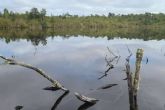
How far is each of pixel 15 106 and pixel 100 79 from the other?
9.98m

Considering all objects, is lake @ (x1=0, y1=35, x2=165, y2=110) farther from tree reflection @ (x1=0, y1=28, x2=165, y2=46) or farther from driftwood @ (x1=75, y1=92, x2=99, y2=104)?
tree reflection @ (x1=0, y1=28, x2=165, y2=46)

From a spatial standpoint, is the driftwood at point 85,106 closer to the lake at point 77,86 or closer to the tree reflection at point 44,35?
the lake at point 77,86

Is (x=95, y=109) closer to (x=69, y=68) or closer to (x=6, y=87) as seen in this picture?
(x=6, y=87)

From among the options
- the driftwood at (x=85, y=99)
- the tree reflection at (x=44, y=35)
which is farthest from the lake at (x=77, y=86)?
the tree reflection at (x=44, y=35)

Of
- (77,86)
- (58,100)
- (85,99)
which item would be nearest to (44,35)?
(77,86)

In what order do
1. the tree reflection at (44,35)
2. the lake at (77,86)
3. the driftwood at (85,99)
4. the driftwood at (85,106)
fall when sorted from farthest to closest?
the tree reflection at (44,35) < the lake at (77,86) < the driftwood at (85,99) < the driftwood at (85,106)

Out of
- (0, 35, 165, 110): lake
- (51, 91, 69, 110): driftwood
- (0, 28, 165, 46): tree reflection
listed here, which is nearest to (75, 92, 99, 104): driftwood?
(0, 35, 165, 110): lake

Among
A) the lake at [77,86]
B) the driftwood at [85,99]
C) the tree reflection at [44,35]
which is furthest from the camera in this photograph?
the tree reflection at [44,35]

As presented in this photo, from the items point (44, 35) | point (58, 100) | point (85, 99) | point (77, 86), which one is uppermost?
point (85, 99)

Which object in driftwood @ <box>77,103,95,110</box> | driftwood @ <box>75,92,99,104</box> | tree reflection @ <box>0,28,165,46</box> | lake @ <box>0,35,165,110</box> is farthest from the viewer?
tree reflection @ <box>0,28,165,46</box>

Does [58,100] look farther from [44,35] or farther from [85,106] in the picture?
[44,35]

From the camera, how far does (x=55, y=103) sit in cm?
1922

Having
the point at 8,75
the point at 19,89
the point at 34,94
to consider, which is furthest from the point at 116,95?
the point at 8,75

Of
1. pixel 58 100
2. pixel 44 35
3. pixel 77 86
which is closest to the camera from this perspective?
pixel 58 100
